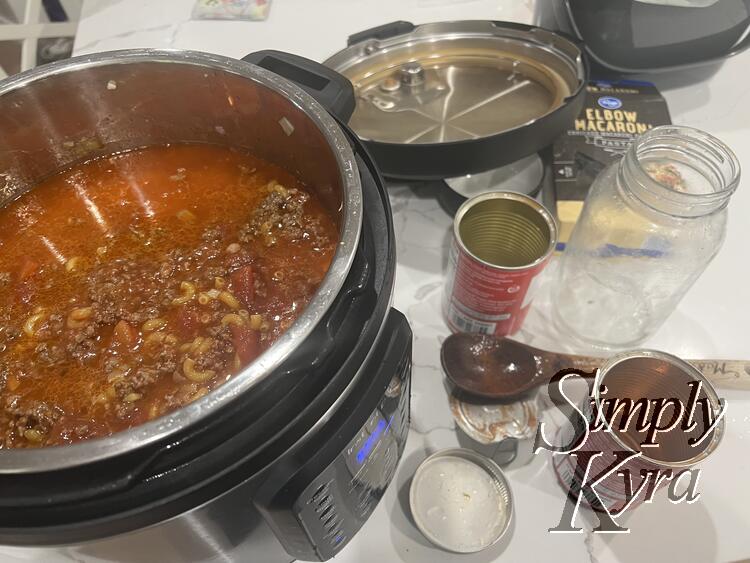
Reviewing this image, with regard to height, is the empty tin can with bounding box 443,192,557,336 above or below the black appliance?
below

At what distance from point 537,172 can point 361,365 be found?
3.23ft

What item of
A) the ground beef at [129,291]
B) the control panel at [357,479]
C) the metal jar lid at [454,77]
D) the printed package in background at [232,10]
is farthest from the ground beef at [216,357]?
the printed package in background at [232,10]

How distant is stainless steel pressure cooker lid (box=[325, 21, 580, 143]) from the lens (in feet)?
4.74

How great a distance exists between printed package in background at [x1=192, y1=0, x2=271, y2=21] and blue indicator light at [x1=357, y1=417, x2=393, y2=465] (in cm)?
166

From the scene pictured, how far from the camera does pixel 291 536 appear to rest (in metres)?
0.77

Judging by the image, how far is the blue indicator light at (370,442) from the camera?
79cm

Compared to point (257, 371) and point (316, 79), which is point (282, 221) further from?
point (257, 371)

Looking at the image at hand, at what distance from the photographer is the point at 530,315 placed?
1.32 m

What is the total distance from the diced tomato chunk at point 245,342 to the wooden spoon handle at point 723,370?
2.15 feet

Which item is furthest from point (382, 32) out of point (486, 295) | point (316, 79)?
point (486, 295)

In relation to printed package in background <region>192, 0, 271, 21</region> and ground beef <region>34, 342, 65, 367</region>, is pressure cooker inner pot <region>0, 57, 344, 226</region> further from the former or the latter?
printed package in background <region>192, 0, 271, 21</region>

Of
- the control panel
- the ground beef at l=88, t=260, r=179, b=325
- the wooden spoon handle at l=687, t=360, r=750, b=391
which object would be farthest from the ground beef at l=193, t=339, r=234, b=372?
the wooden spoon handle at l=687, t=360, r=750, b=391

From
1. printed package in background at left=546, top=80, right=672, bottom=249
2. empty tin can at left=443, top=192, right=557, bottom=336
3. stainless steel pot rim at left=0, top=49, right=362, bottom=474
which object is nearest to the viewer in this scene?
stainless steel pot rim at left=0, top=49, right=362, bottom=474

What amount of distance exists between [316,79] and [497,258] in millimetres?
550
